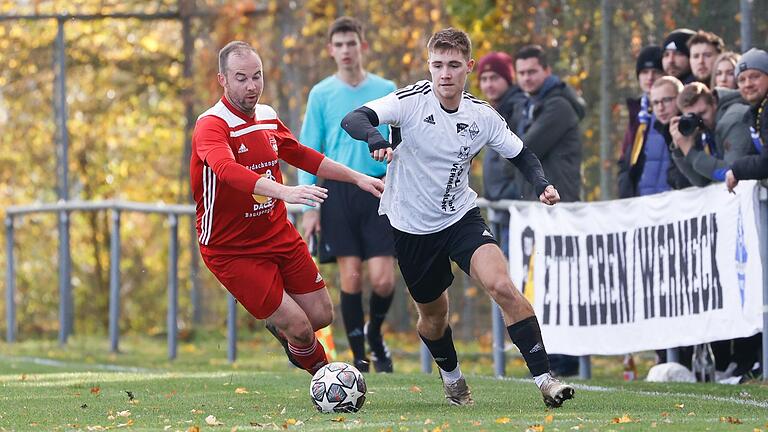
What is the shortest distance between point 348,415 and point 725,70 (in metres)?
4.33

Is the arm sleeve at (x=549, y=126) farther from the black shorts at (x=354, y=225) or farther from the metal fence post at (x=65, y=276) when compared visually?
the metal fence post at (x=65, y=276)

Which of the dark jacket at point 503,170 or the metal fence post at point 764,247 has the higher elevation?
the dark jacket at point 503,170

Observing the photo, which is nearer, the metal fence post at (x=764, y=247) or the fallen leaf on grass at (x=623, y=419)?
the fallen leaf on grass at (x=623, y=419)

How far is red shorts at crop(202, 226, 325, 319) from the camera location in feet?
30.2

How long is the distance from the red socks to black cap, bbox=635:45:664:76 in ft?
13.3

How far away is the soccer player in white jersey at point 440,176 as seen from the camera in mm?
8531

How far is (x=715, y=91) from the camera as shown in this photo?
1116 cm

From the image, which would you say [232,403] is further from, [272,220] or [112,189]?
[112,189]

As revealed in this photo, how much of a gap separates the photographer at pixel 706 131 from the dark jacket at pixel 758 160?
342mm

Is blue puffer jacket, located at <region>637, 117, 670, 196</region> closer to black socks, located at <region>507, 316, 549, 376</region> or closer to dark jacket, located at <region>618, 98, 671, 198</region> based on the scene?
dark jacket, located at <region>618, 98, 671, 198</region>

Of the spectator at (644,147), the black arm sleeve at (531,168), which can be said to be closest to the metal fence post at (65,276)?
the spectator at (644,147)

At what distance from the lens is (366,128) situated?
8234mm

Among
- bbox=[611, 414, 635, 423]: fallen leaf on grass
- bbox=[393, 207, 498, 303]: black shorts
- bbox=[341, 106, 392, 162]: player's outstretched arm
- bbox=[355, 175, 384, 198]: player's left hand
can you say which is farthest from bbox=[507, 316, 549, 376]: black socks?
bbox=[341, 106, 392, 162]: player's outstretched arm

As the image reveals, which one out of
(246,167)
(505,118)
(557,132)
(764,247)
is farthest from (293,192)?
(505,118)
